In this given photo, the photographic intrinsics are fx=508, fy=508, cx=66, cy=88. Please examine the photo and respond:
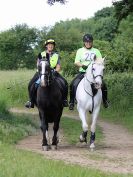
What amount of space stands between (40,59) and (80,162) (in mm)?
3058

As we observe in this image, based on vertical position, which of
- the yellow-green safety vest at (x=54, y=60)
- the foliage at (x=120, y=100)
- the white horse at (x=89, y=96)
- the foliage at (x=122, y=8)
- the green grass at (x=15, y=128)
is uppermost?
the foliage at (x=122, y=8)

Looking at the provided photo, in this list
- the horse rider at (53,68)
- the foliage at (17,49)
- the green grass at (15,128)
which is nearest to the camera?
the horse rider at (53,68)

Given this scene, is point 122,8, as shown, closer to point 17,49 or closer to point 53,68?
point 53,68

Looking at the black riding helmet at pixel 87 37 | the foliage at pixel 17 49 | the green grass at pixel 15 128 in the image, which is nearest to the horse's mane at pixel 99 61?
the black riding helmet at pixel 87 37

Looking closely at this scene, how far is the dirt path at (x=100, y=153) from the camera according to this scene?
35.4 feet

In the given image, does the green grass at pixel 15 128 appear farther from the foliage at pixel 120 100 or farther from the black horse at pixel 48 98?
the foliage at pixel 120 100

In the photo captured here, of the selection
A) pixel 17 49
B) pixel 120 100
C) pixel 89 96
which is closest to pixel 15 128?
pixel 89 96

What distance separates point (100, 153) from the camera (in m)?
12.5

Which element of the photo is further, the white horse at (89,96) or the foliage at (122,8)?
the foliage at (122,8)

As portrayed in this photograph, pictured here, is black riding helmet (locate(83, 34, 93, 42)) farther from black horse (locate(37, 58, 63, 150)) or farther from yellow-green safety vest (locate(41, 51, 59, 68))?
black horse (locate(37, 58, 63, 150))

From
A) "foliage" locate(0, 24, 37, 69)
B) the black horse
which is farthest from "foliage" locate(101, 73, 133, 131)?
"foliage" locate(0, 24, 37, 69)

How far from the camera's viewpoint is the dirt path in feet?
35.4

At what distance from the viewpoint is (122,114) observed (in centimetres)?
2259

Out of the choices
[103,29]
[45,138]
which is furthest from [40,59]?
[103,29]
